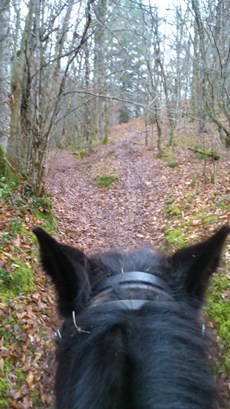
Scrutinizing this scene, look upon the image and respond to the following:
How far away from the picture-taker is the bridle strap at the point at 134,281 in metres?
1.59

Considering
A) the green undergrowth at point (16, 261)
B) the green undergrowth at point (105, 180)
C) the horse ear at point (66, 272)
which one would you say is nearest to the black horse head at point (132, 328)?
the horse ear at point (66, 272)

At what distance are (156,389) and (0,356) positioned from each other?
10.6 feet

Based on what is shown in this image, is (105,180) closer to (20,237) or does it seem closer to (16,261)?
(20,237)

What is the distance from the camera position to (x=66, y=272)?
1548 millimetres

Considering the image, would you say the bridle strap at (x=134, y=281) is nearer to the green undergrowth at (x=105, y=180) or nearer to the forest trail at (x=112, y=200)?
the forest trail at (x=112, y=200)

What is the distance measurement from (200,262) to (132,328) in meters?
0.50

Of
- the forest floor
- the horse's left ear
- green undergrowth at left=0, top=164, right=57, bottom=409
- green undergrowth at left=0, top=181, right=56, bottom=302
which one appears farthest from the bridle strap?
green undergrowth at left=0, top=181, right=56, bottom=302

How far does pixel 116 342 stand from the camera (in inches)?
44.3

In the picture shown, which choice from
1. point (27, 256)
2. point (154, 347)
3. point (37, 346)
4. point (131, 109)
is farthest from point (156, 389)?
point (131, 109)

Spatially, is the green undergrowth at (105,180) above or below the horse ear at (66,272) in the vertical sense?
below

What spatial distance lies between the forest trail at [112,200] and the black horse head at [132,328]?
1.36m

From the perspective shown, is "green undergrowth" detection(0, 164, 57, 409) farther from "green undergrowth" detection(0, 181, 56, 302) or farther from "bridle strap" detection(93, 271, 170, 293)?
"bridle strap" detection(93, 271, 170, 293)

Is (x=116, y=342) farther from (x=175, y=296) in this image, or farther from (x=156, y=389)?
(x=175, y=296)

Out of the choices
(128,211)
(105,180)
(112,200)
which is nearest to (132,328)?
(128,211)
